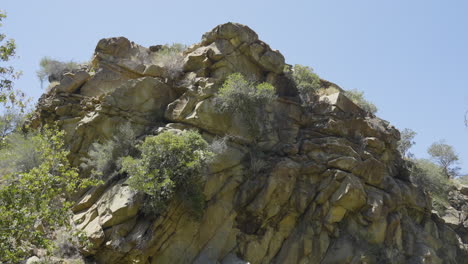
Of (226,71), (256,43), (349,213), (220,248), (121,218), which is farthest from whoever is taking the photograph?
(256,43)

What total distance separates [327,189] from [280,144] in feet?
12.2

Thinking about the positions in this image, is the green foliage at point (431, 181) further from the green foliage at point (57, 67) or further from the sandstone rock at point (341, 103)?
the green foliage at point (57, 67)

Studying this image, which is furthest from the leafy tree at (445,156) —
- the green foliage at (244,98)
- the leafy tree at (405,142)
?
the green foliage at (244,98)

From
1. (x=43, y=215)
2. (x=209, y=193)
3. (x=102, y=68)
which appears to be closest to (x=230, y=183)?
(x=209, y=193)

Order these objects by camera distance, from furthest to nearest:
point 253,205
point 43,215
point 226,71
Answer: point 226,71 → point 253,205 → point 43,215

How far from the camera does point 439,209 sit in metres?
26.2

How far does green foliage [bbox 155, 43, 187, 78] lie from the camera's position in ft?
74.9

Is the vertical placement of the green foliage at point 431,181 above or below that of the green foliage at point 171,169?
above

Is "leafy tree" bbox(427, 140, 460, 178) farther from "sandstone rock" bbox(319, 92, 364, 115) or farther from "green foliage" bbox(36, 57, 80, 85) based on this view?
"green foliage" bbox(36, 57, 80, 85)

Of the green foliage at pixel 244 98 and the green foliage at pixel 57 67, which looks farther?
the green foliage at pixel 57 67

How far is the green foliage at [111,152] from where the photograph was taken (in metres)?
18.2

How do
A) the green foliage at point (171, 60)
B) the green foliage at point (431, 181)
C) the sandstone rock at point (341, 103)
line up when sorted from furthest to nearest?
the green foliage at point (431, 181), the sandstone rock at point (341, 103), the green foliage at point (171, 60)

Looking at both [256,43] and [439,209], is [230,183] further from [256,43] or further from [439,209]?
[439,209]

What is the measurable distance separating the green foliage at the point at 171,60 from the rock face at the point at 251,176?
0.48 metres
